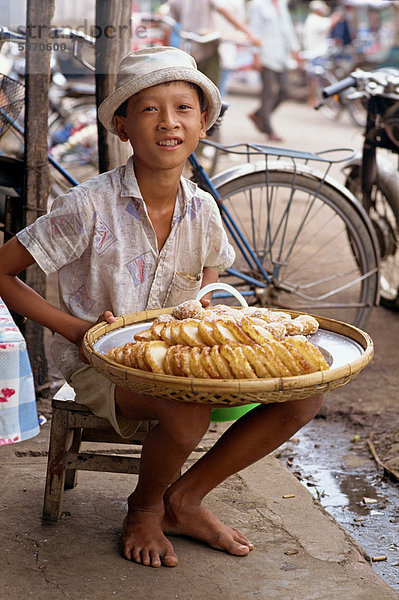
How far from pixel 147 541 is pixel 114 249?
87 cm

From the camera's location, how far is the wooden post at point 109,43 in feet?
10.9

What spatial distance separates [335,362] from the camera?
209 cm

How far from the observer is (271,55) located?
35.8ft

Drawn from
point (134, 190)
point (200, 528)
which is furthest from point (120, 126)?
point (200, 528)

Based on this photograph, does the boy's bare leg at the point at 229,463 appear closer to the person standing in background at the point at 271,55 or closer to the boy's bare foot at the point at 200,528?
the boy's bare foot at the point at 200,528

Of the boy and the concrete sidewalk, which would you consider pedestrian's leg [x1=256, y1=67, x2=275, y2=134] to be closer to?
the boy

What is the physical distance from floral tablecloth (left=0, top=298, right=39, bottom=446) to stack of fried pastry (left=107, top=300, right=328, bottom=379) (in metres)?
0.64

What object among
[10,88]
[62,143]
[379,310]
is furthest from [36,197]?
[62,143]

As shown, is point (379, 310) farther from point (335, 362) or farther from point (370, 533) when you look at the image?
point (335, 362)

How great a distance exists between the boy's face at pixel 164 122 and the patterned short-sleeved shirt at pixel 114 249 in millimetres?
129

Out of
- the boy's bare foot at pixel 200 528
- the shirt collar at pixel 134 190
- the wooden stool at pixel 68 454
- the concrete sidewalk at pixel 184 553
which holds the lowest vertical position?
the concrete sidewalk at pixel 184 553

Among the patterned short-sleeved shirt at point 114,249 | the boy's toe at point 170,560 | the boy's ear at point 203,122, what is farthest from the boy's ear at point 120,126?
the boy's toe at point 170,560

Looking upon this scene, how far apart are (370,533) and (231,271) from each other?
154 cm

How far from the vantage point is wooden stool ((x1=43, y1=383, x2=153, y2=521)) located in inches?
92.3
